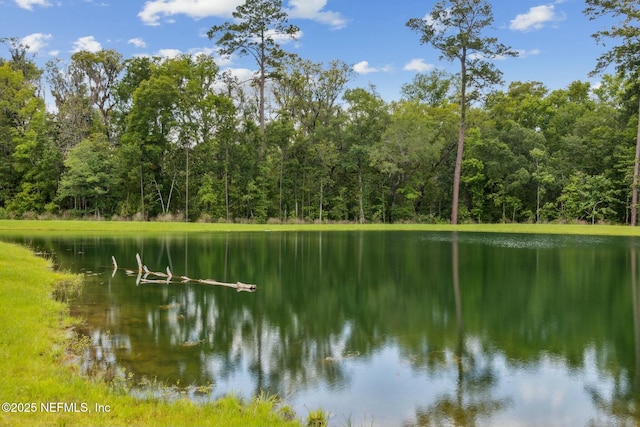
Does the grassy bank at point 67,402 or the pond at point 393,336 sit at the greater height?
the grassy bank at point 67,402

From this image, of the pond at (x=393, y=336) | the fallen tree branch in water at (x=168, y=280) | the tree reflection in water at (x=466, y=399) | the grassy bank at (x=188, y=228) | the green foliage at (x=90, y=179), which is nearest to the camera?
the tree reflection in water at (x=466, y=399)

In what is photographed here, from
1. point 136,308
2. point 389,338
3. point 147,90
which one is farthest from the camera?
point 147,90

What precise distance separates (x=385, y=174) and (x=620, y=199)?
71.9 feet

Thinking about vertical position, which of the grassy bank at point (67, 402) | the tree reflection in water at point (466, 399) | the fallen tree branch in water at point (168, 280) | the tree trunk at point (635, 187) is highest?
the tree trunk at point (635, 187)

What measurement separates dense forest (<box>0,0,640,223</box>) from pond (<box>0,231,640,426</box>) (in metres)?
28.2

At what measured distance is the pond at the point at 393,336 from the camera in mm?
6258

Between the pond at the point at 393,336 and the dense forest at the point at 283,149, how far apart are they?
92.6 ft

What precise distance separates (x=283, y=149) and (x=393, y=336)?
Result: 40.4 m

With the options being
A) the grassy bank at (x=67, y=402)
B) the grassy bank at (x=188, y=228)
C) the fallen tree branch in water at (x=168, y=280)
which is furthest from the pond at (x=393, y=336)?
the grassy bank at (x=188, y=228)

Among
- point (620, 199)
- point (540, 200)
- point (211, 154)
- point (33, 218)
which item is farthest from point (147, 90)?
point (620, 199)

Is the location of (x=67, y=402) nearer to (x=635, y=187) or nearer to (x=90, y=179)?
(x=90, y=179)

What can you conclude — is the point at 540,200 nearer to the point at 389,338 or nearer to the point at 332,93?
the point at 332,93

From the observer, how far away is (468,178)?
160 ft

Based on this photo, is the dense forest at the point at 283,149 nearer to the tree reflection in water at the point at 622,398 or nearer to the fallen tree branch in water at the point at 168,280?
the fallen tree branch in water at the point at 168,280
